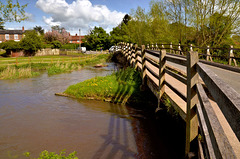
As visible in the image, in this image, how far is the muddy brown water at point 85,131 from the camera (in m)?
5.58

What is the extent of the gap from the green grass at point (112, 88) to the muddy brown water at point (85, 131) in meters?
0.56

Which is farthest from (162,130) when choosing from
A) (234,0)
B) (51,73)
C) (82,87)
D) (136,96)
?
(51,73)

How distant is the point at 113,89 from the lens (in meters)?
11.1

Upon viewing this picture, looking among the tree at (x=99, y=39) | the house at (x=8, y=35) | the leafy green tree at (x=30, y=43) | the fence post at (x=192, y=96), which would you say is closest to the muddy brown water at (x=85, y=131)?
the fence post at (x=192, y=96)

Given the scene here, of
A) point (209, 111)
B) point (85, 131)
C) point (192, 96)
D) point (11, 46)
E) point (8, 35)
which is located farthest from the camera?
point (8, 35)

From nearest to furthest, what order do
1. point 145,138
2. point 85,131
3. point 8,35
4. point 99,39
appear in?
1. point 145,138
2. point 85,131
3. point 99,39
4. point 8,35

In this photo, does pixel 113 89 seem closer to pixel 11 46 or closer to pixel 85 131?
pixel 85 131

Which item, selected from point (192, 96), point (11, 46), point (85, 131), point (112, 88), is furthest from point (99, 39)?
point (192, 96)

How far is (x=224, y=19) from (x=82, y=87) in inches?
574

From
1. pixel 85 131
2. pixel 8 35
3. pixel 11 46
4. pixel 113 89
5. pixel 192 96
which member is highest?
pixel 8 35

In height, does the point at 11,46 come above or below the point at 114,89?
above

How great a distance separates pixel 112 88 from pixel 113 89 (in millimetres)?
70

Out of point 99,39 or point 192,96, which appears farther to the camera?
point 99,39

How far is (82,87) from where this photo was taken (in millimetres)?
12125
